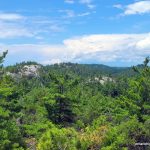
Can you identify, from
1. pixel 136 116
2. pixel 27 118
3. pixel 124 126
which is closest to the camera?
pixel 124 126

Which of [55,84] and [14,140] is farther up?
[55,84]

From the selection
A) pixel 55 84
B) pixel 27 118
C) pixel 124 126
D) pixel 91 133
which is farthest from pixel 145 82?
pixel 27 118

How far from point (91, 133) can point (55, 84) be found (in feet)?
61.6

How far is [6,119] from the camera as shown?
36344 mm

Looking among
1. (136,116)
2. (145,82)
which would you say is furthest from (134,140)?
(145,82)

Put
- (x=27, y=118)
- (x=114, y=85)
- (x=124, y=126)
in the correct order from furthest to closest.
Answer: (x=114, y=85), (x=27, y=118), (x=124, y=126)

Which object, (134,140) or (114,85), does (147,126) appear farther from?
(114,85)

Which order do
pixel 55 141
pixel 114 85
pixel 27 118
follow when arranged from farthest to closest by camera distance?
pixel 114 85 → pixel 27 118 → pixel 55 141

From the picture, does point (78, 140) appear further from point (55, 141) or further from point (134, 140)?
point (134, 140)

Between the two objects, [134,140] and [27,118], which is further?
[27,118]

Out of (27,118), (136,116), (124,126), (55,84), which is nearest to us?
(124,126)

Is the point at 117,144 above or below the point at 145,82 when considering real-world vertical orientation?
below

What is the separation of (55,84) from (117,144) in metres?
20.7

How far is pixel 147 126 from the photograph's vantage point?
133ft
